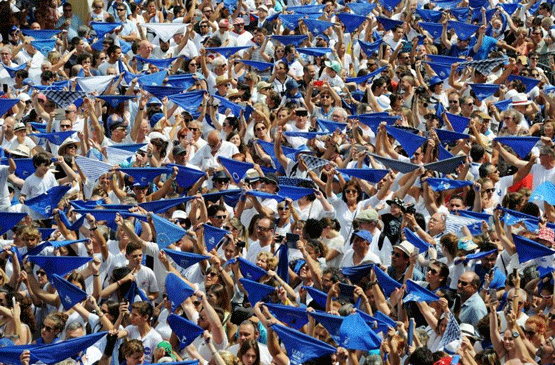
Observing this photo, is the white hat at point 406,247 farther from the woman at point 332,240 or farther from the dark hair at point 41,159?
the dark hair at point 41,159

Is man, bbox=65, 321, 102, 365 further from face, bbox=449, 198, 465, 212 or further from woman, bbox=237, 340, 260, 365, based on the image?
face, bbox=449, 198, 465, 212

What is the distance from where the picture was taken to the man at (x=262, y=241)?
1483 cm

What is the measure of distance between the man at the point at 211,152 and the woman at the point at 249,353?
16.3ft

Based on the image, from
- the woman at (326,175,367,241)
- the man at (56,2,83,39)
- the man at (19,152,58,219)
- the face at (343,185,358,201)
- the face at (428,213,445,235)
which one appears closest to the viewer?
the face at (428,213,445,235)

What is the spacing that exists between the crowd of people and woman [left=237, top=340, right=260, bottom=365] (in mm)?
13

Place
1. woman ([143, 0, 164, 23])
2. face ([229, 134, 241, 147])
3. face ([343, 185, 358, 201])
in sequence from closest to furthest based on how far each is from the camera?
1. face ([343, 185, 358, 201])
2. face ([229, 134, 241, 147])
3. woman ([143, 0, 164, 23])

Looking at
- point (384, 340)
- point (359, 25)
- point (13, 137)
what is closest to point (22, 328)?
point (384, 340)

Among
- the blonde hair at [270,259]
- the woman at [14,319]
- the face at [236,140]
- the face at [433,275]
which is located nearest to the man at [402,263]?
the face at [433,275]

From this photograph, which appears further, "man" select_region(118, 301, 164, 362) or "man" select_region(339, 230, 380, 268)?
"man" select_region(339, 230, 380, 268)

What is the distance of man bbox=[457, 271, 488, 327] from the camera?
13.2 metres

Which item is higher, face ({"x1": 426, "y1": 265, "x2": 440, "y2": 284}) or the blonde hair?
face ({"x1": 426, "y1": 265, "x2": 440, "y2": 284})

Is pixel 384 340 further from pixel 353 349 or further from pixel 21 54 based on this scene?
pixel 21 54

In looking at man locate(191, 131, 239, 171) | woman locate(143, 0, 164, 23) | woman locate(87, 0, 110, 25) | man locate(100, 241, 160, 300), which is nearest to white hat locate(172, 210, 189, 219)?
man locate(100, 241, 160, 300)

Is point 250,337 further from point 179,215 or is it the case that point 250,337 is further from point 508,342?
point 179,215
